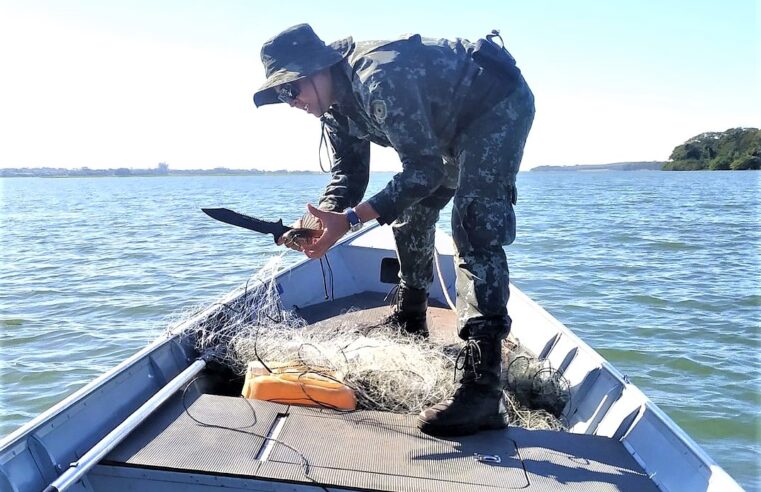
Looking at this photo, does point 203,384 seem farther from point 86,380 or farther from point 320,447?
point 86,380

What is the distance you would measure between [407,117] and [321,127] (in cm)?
125

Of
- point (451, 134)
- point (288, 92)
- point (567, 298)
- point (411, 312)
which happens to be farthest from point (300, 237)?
point (567, 298)

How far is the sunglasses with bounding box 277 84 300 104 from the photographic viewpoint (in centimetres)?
309

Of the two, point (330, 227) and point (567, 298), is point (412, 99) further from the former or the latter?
point (567, 298)

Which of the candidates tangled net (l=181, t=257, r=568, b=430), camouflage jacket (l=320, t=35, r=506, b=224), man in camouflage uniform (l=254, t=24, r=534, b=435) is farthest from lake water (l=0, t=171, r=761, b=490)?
camouflage jacket (l=320, t=35, r=506, b=224)

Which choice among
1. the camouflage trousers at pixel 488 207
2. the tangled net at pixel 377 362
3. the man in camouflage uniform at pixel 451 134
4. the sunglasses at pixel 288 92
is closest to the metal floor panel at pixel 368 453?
the man in camouflage uniform at pixel 451 134

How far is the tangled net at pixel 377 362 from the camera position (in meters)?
3.32

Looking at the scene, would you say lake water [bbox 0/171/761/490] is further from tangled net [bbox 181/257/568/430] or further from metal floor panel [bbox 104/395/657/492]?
metal floor panel [bbox 104/395/657/492]

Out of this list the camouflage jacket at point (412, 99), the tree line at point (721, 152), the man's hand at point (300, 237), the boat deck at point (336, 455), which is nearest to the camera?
the boat deck at point (336, 455)

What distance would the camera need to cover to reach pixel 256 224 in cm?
314

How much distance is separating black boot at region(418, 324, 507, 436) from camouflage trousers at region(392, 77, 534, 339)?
86mm

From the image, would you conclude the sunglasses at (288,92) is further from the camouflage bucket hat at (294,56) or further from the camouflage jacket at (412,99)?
the camouflage jacket at (412,99)

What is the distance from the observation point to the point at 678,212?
1048 inches

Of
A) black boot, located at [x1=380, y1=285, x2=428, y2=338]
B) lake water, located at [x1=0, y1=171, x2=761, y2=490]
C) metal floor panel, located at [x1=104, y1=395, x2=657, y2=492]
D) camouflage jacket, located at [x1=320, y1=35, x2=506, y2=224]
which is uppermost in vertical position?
camouflage jacket, located at [x1=320, y1=35, x2=506, y2=224]
